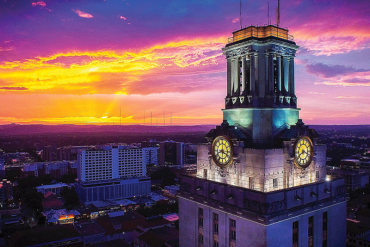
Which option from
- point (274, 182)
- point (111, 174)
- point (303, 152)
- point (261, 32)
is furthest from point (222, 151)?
point (111, 174)

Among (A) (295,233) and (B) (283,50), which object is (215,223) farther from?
(B) (283,50)

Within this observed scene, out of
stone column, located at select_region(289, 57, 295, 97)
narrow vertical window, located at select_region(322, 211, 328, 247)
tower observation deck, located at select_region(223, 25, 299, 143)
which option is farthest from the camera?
stone column, located at select_region(289, 57, 295, 97)

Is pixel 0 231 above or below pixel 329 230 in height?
below

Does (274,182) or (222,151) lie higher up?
(222,151)

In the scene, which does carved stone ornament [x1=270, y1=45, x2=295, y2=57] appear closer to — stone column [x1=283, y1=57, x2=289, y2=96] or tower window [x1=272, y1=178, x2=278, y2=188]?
stone column [x1=283, y1=57, x2=289, y2=96]

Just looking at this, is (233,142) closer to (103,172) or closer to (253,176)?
(253,176)

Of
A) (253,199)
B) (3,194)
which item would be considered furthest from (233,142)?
(3,194)

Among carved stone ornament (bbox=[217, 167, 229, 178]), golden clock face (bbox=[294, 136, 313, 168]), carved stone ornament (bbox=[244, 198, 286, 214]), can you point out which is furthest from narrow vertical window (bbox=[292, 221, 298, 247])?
carved stone ornament (bbox=[217, 167, 229, 178])
